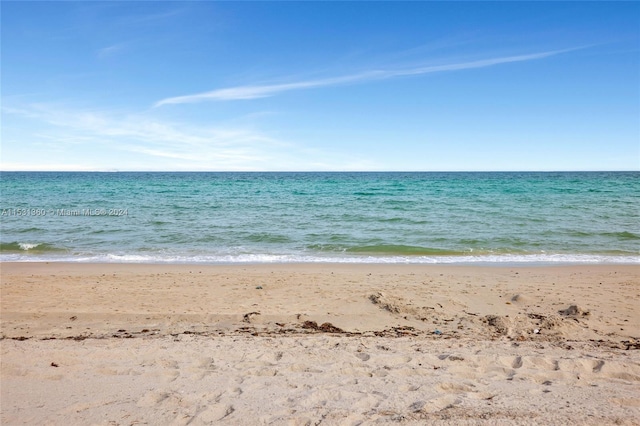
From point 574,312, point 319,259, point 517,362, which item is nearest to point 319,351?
point 517,362

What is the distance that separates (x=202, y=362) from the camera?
4.89m

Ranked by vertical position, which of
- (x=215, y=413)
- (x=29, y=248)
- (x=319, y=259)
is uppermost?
(x=215, y=413)

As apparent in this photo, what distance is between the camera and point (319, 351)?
5.25 metres

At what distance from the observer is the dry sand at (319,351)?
12.5ft

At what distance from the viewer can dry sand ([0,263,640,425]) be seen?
3801 mm

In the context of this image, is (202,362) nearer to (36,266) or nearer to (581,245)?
(36,266)

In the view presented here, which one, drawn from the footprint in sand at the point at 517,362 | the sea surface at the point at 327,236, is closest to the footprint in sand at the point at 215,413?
the footprint in sand at the point at 517,362

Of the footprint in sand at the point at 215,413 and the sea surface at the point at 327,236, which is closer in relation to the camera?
the footprint in sand at the point at 215,413

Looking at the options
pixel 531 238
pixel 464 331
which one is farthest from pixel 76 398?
pixel 531 238

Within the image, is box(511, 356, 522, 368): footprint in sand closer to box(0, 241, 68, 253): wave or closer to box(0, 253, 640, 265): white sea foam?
box(0, 253, 640, 265): white sea foam

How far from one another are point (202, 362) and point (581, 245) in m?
15.1

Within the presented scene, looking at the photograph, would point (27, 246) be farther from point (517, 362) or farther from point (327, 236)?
point (517, 362)

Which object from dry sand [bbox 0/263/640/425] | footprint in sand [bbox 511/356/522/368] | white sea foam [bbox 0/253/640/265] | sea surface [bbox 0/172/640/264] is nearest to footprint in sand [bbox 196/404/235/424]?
dry sand [bbox 0/263/640/425]

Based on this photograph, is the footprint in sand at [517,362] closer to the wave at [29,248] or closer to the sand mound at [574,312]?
the sand mound at [574,312]
